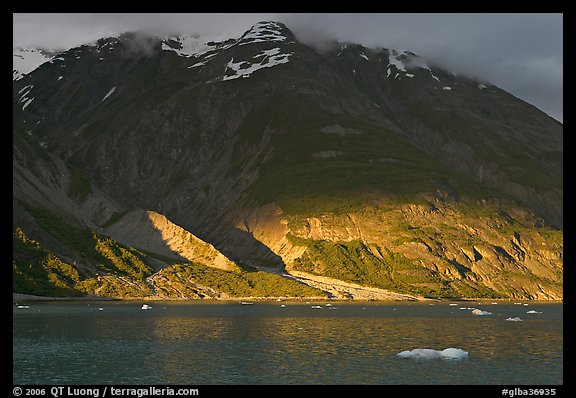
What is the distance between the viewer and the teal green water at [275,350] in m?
79.2

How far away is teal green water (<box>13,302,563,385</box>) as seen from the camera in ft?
260

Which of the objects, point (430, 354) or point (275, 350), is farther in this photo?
point (275, 350)

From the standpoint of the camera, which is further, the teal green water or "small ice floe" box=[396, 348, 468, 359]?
"small ice floe" box=[396, 348, 468, 359]

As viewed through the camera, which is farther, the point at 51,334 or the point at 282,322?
the point at 282,322

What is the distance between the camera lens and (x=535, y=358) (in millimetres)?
95812

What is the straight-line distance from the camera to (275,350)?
103125mm

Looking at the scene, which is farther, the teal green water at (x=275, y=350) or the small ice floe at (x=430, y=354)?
the small ice floe at (x=430, y=354)

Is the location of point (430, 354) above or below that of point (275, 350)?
above
